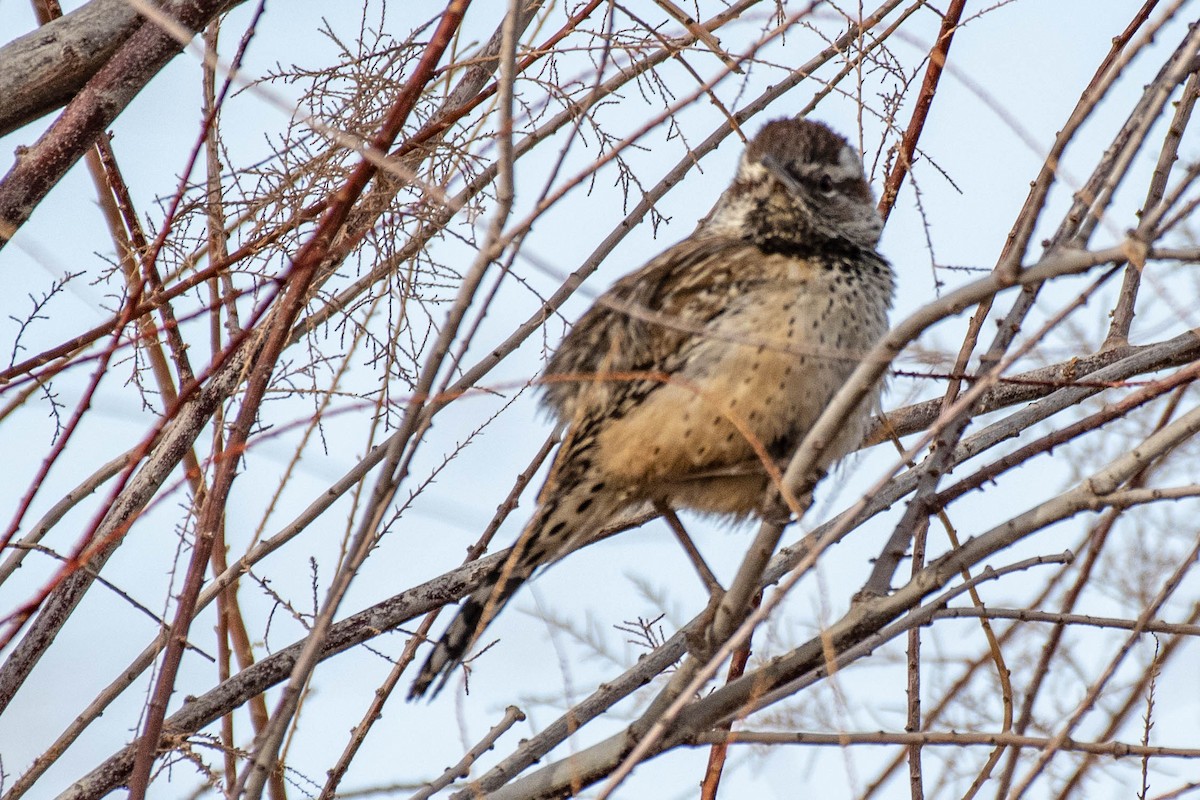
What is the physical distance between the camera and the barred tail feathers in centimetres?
323

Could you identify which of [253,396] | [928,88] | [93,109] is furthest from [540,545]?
[928,88]

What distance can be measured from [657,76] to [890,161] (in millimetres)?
742

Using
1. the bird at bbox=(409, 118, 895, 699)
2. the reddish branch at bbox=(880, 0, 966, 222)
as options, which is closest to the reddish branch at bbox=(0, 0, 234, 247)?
the bird at bbox=(409, 118, 895, 699)

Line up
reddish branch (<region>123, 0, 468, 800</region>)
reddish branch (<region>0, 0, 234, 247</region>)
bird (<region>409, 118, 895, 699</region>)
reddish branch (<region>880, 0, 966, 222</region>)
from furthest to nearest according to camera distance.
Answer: reddish branch (<region>880, 0, 966, 222</region>)
bird (<region>409, 118, 895, 699</region>)
reddish branch (<region>0, 0, 234, 247</region>)
reddish branch (<region>123, 0, 468, 800</region>)

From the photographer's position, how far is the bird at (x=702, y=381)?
340 centimetres

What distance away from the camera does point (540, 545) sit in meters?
3.49

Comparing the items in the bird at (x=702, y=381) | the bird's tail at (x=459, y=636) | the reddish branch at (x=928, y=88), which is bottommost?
the bird's tail at (x=459, y=636)

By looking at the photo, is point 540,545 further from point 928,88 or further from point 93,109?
point 928,88

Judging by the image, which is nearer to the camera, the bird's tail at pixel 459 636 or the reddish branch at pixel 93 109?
the reddish branch at pixel 93 109

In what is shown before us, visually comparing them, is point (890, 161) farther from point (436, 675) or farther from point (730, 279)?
point (436, 675)

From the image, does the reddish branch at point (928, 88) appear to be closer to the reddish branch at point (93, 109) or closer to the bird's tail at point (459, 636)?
the bird's tail at point (459, 636)

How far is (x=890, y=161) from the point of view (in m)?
4.04

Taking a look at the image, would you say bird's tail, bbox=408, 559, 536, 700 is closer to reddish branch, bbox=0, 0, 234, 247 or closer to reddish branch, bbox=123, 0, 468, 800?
reddish branch, bbox=123, 0, 468, 800

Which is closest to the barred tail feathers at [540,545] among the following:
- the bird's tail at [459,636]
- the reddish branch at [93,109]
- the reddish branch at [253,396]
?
the bird's tail at [459,636]
